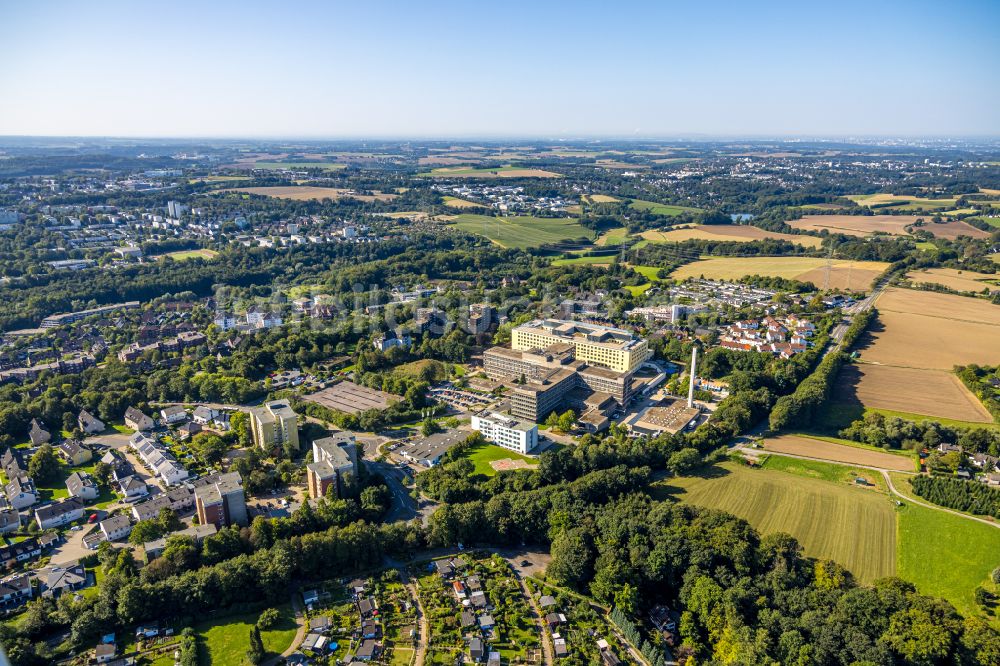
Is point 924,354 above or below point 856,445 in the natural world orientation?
above

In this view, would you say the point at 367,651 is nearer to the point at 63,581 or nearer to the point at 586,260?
the point at 63,581

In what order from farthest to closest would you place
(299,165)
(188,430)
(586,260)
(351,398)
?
(299,165) → (586,260) → (351,398) → (188,430)

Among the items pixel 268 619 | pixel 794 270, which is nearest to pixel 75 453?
pixel 268 619

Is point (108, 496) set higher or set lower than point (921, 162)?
lower

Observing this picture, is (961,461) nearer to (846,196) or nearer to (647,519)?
(647,519)

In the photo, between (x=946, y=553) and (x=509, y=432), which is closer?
(x=946, y=553)

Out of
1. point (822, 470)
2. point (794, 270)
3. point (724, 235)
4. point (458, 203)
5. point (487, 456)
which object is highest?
point (458, 203)

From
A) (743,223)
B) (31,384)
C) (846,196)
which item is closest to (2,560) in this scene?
(31,384)
